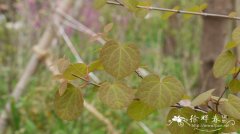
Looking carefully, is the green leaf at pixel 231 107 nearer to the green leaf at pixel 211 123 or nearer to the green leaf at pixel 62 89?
the green leaf at pixel 211 123

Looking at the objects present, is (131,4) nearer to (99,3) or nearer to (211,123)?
(99,3)

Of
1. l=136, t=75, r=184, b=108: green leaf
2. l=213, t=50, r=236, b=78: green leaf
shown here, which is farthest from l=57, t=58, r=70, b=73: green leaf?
l=213, t=50, r=236, b=78: green leaf

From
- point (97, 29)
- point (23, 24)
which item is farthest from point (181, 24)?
point (23, 24)

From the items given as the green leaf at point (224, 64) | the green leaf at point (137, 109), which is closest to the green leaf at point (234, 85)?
the green leaf at point (224, 64)

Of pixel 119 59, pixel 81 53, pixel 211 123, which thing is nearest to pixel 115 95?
pixel 119 59

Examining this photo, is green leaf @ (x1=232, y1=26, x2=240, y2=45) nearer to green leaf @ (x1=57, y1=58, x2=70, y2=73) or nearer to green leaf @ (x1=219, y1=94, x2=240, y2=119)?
green leaf @ (x1=219, y1=94, x2=240, y2=119)

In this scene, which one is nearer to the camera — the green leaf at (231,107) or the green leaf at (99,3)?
the green leaf at (231,107)

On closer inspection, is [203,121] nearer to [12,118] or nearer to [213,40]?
[213,40]
